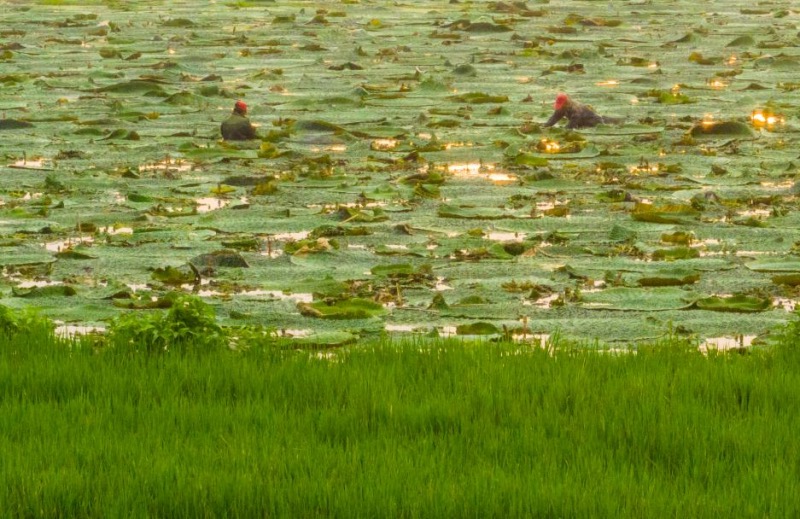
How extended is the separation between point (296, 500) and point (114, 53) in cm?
1280

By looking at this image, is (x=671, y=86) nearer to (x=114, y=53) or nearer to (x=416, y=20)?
(x=114, y=53)

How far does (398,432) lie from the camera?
15.5 ft

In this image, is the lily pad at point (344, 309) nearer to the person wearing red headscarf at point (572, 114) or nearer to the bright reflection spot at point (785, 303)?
the bright reflection spot at point (785, 303)

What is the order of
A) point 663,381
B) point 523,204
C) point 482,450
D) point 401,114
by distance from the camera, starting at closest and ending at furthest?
point 482,450, point 663,381, point 523,204, point 401,114

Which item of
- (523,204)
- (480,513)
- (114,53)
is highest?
(114,53)

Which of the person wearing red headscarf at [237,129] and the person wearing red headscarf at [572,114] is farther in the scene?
the person wearing red headscarf at [572,114]

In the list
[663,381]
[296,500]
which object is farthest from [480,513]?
[663,381]

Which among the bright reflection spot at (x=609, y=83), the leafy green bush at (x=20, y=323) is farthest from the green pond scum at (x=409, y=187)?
the leafy green bush at (x=20, y=323)

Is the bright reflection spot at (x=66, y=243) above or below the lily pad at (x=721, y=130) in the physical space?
below

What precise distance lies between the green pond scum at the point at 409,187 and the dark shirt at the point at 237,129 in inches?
3.2

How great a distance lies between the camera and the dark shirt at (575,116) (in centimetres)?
1097

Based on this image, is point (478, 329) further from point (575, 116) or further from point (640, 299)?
point (575, 116)

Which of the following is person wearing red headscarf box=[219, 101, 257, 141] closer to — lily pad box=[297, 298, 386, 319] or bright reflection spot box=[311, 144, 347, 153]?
bright reflection spot box=[311, 144, 347, 153]

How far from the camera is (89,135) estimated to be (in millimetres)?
10695
